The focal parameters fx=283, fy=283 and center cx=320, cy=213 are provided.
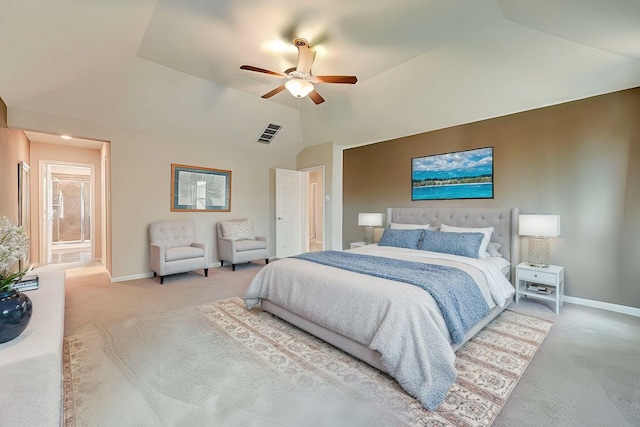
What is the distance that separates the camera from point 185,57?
12.0 feet

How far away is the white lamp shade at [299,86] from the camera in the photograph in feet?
10.5

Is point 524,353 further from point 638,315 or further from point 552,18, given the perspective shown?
point 552,18

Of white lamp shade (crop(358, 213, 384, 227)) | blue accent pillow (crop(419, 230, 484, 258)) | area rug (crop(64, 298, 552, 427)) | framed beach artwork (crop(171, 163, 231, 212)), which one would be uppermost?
framed beach artwork (crop(171, 163, 231, 212))

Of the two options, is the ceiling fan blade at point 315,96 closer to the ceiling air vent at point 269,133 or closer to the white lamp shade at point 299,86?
the white lamp shade at point 299,86

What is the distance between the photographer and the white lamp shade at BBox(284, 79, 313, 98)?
10.5 ft

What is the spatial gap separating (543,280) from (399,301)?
7.98ft

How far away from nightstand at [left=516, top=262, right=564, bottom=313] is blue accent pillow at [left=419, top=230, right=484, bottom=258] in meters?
0.63

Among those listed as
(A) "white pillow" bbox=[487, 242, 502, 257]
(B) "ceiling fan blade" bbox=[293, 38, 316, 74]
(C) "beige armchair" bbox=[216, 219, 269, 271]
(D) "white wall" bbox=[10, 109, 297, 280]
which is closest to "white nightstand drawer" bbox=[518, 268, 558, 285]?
(A) "white pillow" bbox=[487, 242, 502, 257]

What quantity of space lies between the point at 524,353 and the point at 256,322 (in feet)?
8.03

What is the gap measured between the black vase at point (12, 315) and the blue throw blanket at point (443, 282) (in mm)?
2194

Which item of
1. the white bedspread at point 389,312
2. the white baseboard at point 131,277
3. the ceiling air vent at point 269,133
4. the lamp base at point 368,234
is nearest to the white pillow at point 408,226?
the lamp base at point 368,234

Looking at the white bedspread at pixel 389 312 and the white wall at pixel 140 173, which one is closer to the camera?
the white bedspread at pixel 389 312

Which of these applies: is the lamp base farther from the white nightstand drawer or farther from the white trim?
the white trim

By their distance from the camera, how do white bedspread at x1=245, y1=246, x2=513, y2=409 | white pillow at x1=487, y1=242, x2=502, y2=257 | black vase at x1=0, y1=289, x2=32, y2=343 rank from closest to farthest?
black vase at x1=0, y1=289, x2=32, y2=343 → white bedspread at x1=245, y1=246, x2=513, y2=409 → white pillow at x1=487, y1=242, x2=502, y2=257
